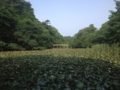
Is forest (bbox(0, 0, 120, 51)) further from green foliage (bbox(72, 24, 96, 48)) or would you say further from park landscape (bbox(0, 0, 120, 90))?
green foliage (bbox(72, 24, 96, 48))

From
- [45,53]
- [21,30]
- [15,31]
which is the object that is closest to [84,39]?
[21,30]

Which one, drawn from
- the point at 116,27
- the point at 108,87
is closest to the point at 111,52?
the point at 116,27

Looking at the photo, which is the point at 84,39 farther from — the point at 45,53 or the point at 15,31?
the point at 45,53

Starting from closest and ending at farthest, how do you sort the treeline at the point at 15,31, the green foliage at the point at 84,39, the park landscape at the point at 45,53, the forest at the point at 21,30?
the park landscape at the point at 45,53 → the forest at the point at 21,30 → the treeline at the point at 15,31 → the green foliage at the point at 84,39

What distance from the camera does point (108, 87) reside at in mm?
3078

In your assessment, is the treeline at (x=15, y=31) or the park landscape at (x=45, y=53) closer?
the park landscape at (x=45, y=53)

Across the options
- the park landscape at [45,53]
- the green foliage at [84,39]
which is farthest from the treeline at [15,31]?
the green foliage at [84,39]

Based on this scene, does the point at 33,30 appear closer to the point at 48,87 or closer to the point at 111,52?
the point at 111,52

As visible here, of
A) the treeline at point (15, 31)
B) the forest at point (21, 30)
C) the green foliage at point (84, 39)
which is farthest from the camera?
the green foliage at point (84, 39)

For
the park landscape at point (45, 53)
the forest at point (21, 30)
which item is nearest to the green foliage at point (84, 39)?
the forest at point (21, 30)

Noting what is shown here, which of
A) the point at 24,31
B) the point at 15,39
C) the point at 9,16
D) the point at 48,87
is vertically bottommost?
the point at 48,87

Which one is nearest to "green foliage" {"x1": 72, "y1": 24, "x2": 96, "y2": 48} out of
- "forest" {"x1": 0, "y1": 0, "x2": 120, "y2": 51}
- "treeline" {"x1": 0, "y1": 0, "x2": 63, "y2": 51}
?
"forest" {"x1": 0, "y1": 0, "x2": 120, "y2": 51}

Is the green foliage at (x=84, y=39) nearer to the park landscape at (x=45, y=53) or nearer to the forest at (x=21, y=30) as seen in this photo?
the forest at (x=21, y=30)

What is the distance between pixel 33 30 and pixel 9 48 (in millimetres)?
4894
